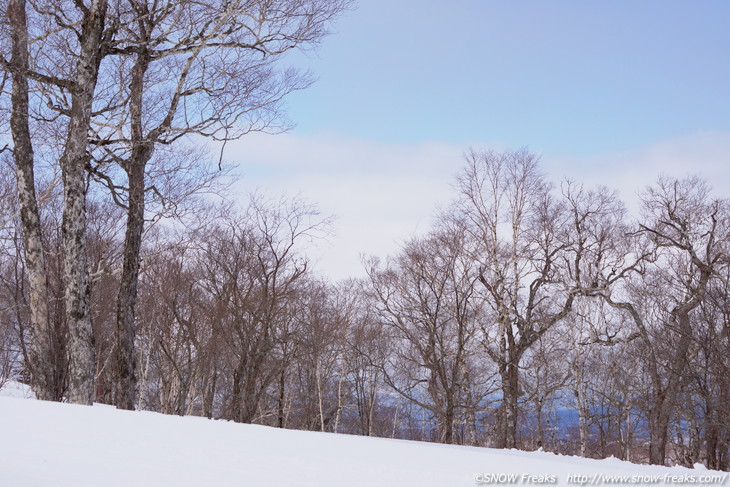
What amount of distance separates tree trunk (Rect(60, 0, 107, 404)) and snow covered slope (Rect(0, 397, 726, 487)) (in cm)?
357

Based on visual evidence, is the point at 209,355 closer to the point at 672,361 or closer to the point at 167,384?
the point at 167,384

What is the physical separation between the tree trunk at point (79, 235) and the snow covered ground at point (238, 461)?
144 inches

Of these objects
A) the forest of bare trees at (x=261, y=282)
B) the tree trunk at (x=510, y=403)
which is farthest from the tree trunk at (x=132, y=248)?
the tree trunk at (x=510, y=403)

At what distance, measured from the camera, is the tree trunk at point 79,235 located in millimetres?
9203

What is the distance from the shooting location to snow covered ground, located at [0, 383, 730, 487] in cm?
376

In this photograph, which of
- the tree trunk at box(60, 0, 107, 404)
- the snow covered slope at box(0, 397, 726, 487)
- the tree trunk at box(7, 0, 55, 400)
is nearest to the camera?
the snow covered slope at box(0, 397, 726, 487)

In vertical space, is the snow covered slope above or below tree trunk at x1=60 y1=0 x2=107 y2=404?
below

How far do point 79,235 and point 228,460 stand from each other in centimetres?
639

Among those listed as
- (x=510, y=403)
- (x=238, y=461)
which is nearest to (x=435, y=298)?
(x=510, y=403)

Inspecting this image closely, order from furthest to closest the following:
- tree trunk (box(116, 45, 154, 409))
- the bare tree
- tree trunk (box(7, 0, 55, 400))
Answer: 1. the bare tree
2. tree trunk (box(7, 0, 55, 400))
3. tree trunk (box(116, 45, 154, 409))

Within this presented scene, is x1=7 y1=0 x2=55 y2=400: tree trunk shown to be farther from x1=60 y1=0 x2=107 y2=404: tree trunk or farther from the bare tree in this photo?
the bare tree

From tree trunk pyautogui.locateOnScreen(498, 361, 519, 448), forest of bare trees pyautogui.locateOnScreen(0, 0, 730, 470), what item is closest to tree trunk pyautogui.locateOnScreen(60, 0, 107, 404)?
forest of bare trees pyautogui.locateOnScreen(0, 0, 730, 470)

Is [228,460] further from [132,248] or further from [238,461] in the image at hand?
[132,248]

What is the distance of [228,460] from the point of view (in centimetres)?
425
